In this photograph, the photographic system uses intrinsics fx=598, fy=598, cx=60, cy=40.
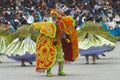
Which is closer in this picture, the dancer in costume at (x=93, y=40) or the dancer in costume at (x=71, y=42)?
the dancer in costume at (x=71, y=42)

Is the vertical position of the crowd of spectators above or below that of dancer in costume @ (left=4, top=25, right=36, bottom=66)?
above

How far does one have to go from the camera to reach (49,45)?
15.2m

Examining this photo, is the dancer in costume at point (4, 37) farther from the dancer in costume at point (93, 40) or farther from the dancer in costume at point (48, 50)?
the dancer in costume at point (48, 50)

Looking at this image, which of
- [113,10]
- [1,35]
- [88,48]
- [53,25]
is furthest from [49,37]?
[113,10]

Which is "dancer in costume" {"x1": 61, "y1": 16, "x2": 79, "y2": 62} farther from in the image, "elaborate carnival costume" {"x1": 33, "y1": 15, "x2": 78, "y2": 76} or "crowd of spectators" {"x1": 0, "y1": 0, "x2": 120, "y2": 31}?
"crowd of spectators" {"x1": 0, "y1": 0, "x2": 120, "y2": 31}

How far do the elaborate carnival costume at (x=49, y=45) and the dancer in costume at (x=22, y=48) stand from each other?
3.50m

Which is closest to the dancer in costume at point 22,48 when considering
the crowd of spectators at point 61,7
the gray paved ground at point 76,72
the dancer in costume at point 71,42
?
the gray paved ground at point 76,72

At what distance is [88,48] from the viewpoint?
63.7 feet

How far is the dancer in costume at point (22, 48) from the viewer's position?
61.9 ft

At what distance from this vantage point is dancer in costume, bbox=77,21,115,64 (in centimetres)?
1944

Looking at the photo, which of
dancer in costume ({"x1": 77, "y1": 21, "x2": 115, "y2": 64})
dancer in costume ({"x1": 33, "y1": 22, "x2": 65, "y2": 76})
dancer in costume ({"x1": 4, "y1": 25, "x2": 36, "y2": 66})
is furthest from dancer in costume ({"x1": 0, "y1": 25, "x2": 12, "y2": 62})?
dancer in costume ({"x1": 33, "y1": 22, "x2": 65, "y2": 76})

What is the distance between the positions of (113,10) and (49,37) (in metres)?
27.9

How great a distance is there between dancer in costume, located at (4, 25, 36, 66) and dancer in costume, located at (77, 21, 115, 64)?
66.6 inches

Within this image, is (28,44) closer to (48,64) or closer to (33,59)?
(33,59)
